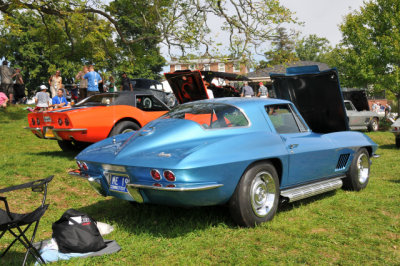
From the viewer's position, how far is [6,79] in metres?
16.8

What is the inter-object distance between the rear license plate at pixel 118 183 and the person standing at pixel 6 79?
14.3m

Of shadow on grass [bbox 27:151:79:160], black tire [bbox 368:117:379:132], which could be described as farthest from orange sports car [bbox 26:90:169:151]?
black tire [bbox 368:117:379:132]

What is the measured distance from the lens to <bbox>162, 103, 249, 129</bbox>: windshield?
447 centimetres

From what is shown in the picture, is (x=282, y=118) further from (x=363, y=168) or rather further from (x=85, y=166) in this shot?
(x=85, y=166)

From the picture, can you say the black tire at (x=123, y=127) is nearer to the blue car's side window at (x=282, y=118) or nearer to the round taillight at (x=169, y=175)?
the blue car's side window at (x=282, y=118)

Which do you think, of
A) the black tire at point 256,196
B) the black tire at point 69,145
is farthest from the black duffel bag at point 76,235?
the black tire at point 69,145

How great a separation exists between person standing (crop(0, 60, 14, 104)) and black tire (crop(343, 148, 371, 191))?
14902 millimetres

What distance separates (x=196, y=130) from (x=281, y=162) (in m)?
1.12

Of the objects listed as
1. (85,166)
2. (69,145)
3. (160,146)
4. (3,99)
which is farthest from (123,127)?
(3,99)

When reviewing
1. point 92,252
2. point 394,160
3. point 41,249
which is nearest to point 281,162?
point 92,252

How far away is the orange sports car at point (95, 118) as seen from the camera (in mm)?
8117

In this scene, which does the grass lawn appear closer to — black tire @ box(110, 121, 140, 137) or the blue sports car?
the blue sports car

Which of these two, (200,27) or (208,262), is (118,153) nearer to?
(208,262)

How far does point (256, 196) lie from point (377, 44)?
85.0ft
